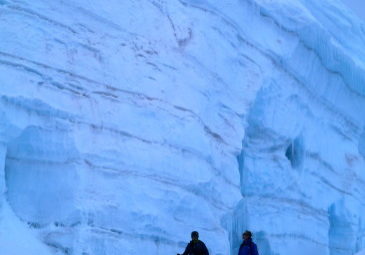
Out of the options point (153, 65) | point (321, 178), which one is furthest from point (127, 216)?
point (321, 178)

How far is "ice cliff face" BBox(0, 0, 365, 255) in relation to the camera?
8.00m

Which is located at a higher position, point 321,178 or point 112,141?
point 112,141

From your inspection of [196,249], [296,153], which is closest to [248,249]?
[196,249]

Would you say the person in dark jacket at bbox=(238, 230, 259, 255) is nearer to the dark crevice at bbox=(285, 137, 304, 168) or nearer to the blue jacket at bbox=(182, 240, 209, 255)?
the blue jacket at bbox=(182, 240, 209, 255)

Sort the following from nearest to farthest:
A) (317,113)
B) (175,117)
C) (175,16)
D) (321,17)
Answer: (175,117)
(175,16)
(317,113)
(321,17)

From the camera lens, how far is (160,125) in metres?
9.31

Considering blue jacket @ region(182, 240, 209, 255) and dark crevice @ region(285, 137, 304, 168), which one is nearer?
blue jacket @ region(182, 240, 209, 255)

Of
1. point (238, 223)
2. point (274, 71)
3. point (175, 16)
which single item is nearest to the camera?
point (175, 16)

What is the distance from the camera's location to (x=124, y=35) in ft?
31.7

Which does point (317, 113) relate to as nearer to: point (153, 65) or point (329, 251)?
point (329, 251)

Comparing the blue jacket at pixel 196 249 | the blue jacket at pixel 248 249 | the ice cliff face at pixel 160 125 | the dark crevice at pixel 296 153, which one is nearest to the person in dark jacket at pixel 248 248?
the blue jacket at pixel 248 249

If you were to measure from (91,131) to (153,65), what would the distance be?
5.96ft

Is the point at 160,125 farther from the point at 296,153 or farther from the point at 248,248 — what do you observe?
the point at 296,153

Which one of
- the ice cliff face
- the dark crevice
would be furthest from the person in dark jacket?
the dark crevice
